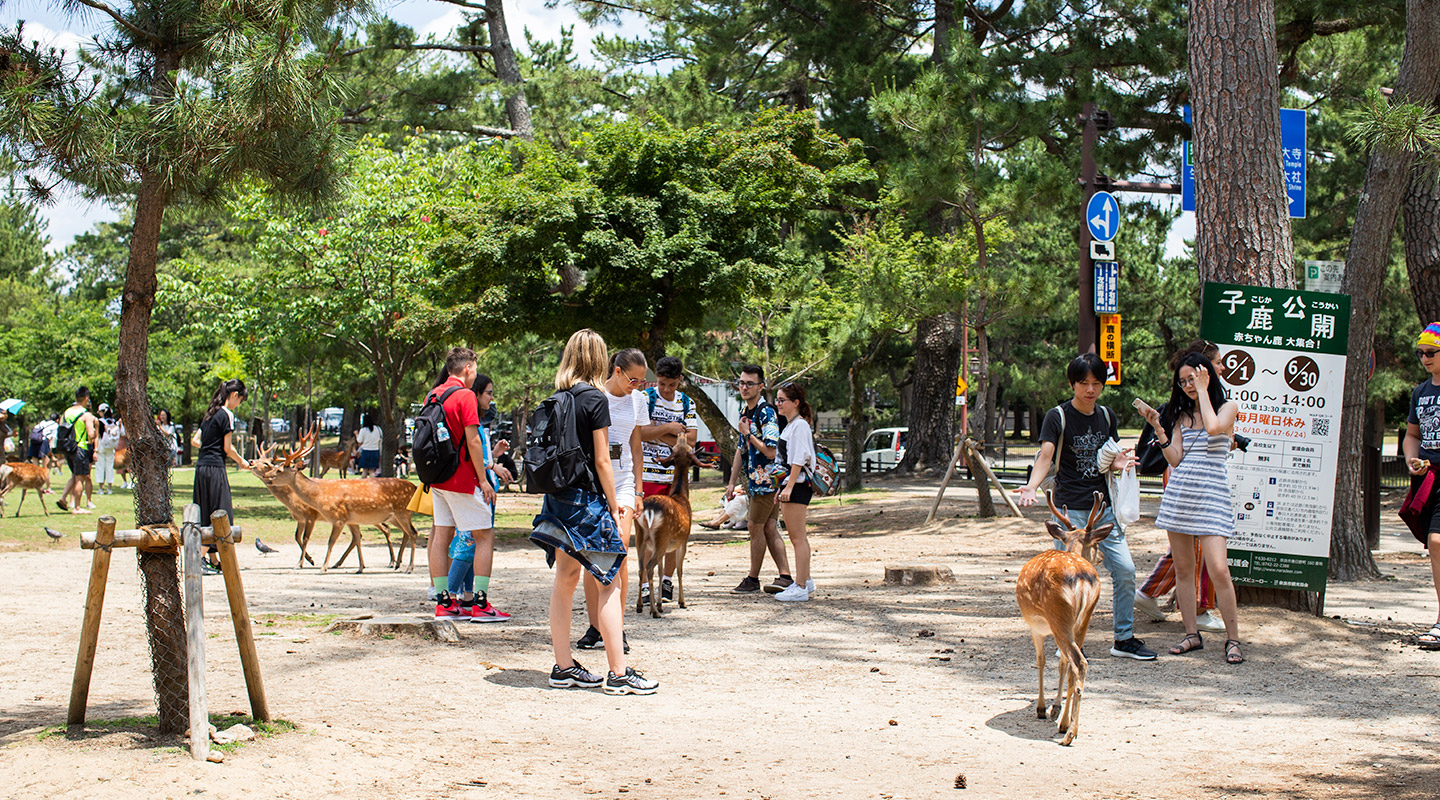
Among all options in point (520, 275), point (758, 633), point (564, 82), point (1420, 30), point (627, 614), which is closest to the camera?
point (758, 633)

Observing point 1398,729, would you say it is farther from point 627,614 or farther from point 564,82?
point 564,82

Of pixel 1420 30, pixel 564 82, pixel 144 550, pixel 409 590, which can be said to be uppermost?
pixel 564 82

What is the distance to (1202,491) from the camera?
21.3ft

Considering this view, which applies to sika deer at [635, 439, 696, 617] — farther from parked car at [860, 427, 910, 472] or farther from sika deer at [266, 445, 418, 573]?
parked car at [860, 427, 910, 472]

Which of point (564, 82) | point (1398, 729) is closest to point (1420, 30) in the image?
point (1398, 729)

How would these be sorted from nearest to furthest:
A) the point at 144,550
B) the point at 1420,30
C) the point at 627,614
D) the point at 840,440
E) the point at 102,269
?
the point at 144,550, the point at 627,614, the point at 1420,30, the point at 840,440, the point at 102,269

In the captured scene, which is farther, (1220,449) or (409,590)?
(409,590)

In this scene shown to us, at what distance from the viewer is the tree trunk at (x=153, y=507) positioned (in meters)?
4.37

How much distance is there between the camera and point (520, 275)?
1426 centimetres

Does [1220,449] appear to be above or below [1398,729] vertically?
above

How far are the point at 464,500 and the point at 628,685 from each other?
7.84 ft

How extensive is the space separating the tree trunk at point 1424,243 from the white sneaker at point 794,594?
7562 mm

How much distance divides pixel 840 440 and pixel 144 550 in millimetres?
38759

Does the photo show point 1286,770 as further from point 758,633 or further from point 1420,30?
point 1420,30
